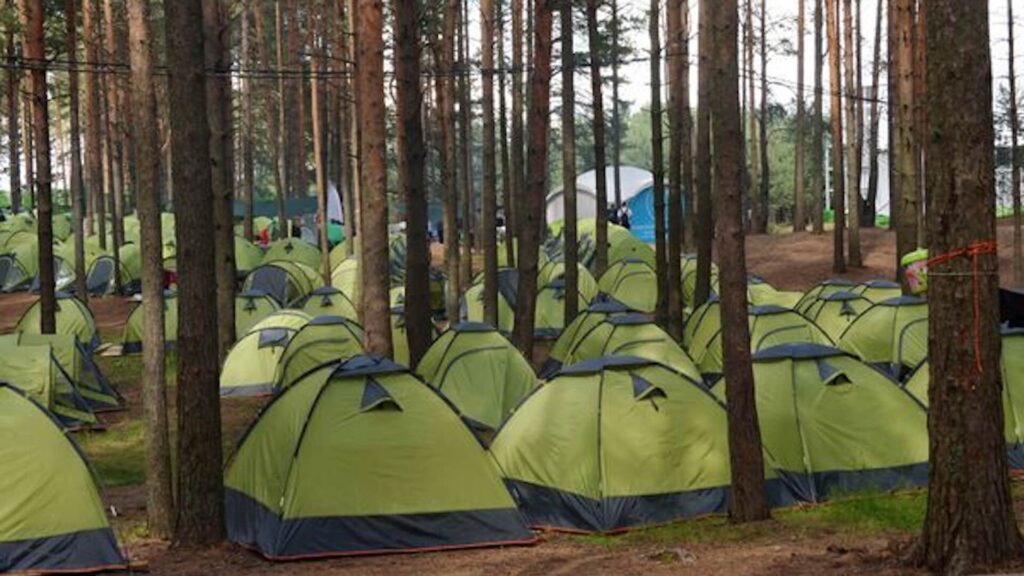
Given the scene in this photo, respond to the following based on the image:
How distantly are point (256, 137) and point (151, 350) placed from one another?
2188 inches

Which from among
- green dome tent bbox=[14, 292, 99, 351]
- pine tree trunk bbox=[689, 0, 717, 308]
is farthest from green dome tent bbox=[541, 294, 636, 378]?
green dome tent bbox=[14, 292, 99, 351]

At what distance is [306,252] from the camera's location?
38719 mm

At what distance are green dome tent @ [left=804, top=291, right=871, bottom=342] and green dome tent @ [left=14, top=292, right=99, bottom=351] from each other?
14.5 m

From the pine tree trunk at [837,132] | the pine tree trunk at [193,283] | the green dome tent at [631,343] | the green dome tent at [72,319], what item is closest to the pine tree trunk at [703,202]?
the green dome tent at [631,343]

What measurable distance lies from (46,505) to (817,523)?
21.1ft

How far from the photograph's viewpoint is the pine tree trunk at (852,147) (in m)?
30.4

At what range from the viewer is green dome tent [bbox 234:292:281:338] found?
86.9 feet

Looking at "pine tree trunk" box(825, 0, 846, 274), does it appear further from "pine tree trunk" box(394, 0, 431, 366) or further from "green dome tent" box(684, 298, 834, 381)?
"pine tree trunk" box(394, 0, 431, 366)

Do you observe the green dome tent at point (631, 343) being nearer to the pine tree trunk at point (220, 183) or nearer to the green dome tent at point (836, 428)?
the green dome tent at point (836, 428)

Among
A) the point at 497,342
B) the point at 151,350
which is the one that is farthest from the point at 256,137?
the point at 151,350

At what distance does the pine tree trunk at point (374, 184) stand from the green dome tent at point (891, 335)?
6900mm

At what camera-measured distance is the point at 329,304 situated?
27266mm

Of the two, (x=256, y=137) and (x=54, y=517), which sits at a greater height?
(x=256, y=137)

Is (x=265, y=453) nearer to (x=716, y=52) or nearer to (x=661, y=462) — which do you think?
(x=661, y=462)
